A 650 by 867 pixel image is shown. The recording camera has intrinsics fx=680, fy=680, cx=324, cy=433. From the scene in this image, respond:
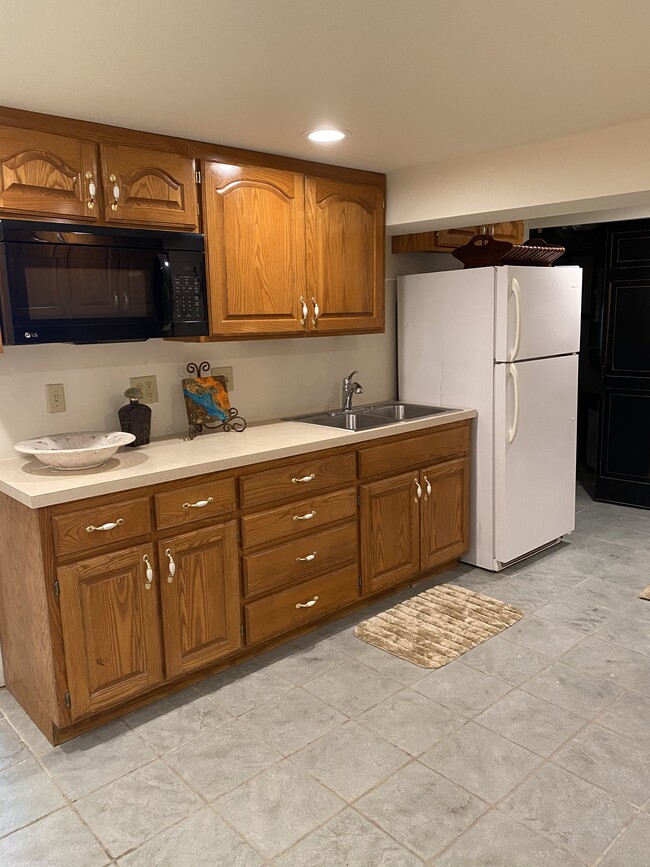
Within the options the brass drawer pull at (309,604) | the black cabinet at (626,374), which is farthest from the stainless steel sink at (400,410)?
the black cabinet at (626,374)

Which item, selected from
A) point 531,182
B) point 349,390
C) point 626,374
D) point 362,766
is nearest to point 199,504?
point 362,766

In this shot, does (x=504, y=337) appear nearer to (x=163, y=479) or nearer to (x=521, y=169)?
(x=521, y=169)

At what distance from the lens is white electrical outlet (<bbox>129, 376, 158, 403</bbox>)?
9.70ft

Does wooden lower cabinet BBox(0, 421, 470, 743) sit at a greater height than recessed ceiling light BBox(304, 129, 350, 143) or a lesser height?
lesser

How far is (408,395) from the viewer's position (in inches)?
157

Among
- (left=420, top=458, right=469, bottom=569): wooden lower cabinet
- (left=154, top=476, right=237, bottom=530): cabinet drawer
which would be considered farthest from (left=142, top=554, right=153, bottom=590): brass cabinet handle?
(left=420, top=458, right=469, bottom=569): wooden lower cabinet

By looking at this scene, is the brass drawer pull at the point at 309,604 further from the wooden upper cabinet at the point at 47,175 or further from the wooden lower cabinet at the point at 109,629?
the wooden upper cabinet at the point at 47,175

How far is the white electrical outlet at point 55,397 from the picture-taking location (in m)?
2.70

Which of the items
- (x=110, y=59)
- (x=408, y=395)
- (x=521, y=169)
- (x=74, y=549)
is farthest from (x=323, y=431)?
(x=110, y=59)

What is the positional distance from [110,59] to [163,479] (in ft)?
4.31

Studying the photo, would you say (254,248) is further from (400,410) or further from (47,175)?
(400,410)

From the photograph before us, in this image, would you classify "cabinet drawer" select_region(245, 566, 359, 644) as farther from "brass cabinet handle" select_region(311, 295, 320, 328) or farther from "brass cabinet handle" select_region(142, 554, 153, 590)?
"brass cabinet handle" select_region(311, 295, 320, 328)

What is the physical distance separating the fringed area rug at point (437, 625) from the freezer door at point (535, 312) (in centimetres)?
125

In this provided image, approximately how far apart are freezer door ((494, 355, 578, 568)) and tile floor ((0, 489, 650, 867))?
774 millimetres
